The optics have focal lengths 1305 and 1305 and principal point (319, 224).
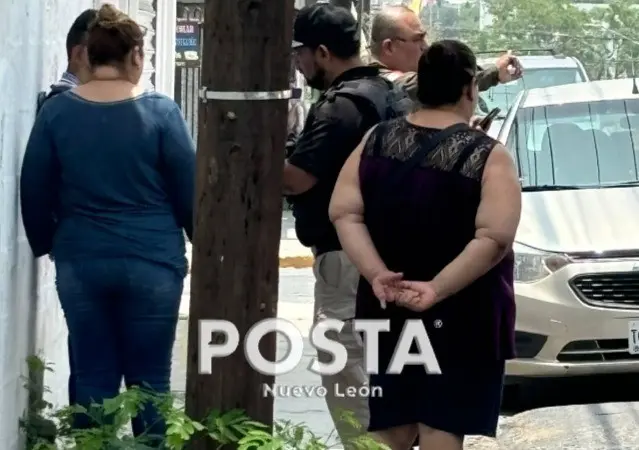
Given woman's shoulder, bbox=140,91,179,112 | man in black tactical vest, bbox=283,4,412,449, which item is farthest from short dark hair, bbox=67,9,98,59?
man in black tactical vest, bbox=283,4,412,449

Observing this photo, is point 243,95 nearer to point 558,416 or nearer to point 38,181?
point 38,181

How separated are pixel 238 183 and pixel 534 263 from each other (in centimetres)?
391

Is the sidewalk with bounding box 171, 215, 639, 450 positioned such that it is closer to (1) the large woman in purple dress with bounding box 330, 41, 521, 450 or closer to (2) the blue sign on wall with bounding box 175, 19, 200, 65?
(1) the large woman in purple dress with bounding box 330, 41, 521, 450

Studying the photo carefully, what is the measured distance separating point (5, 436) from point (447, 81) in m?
2.00

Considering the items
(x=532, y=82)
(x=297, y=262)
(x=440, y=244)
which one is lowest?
(x=297, y=262)

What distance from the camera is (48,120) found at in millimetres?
4762

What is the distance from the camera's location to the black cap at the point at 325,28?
5.03 m

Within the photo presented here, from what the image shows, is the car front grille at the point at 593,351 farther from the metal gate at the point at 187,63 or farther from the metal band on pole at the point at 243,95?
the metal gate at the point at 187,63

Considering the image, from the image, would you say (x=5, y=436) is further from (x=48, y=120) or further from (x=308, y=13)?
(x=308, y=13)

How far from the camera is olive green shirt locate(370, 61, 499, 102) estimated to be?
5.44m

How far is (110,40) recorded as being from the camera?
4.79 m

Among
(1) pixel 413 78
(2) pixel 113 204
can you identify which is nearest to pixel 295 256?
(1) pixel 413 78

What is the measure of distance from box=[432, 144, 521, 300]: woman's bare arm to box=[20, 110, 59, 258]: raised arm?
1507 millimetres

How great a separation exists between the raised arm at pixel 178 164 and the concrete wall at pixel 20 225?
0.57m
